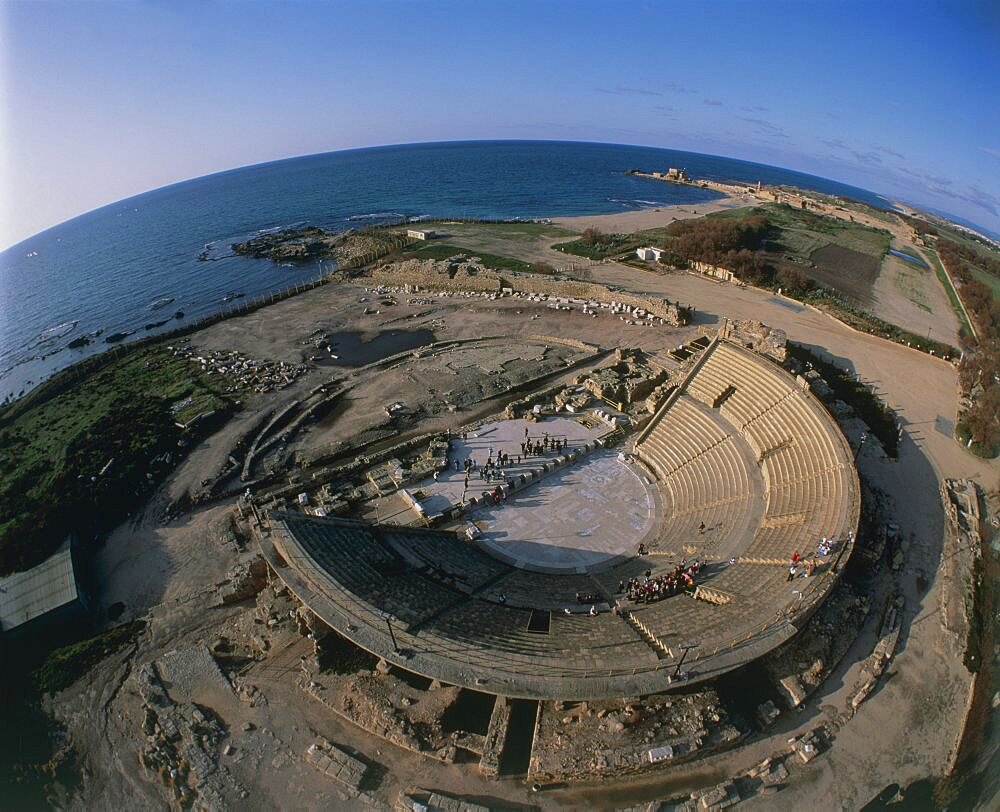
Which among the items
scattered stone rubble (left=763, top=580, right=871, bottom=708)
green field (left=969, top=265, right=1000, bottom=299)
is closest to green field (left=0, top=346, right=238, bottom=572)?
scattered stone rubble (left=763, top=580, right=871, bottom=708)

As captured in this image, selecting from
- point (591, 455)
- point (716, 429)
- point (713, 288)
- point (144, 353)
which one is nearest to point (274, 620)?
point (591, 455)

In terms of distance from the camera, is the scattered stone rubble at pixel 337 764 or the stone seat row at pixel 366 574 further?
the stone seat row at pixel 366 574

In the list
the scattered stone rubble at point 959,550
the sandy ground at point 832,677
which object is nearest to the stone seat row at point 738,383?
the sandy ground at point 832,677

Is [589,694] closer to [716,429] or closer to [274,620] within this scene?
[274,620]

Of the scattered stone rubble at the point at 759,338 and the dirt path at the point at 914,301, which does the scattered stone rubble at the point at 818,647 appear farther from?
the dirt path at the point at 914,301

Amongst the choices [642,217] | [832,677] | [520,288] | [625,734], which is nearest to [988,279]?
[642,217]

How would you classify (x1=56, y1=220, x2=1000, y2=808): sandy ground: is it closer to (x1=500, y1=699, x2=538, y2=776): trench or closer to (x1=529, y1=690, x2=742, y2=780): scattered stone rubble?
(x1=500, y1=699, x2=538, y2=776): trench
